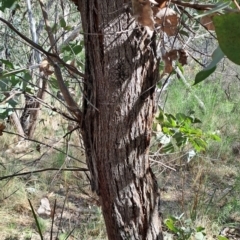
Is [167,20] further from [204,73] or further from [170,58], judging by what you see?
[204,73]

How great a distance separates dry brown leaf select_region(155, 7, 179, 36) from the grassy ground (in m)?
0.74

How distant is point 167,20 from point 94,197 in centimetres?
108

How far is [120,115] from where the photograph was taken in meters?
0.73

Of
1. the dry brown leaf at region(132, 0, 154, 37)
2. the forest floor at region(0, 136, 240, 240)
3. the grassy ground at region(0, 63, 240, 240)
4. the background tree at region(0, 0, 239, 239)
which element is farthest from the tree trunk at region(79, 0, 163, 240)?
the forest floor at region(0, 136, 240, 240)

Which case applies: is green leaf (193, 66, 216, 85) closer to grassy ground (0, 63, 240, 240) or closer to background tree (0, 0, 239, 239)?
background tree (0, 0, 239, 239)

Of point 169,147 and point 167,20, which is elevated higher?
point 167,20

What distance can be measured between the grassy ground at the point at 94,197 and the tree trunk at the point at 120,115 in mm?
596

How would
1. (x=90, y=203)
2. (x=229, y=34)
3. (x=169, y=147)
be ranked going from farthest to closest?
(x=90, y=203), (x=169, y=147), (x=229, y=34)

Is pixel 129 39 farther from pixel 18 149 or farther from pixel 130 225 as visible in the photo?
pixel 18 149

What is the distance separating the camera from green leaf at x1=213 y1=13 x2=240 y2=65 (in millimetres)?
273

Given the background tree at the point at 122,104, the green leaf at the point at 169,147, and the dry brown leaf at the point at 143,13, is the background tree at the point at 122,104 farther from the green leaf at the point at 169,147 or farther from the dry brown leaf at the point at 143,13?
the green leaf at the point at 169,147

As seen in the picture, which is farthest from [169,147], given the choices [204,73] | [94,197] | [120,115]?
[204,73]

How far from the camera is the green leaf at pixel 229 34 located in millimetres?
273

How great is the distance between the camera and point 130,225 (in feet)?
2.60
